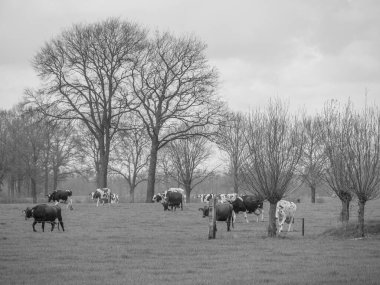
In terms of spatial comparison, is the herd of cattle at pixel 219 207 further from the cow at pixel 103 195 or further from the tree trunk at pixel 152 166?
the tree trunk at pixel 152 166

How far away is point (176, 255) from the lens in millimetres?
19125

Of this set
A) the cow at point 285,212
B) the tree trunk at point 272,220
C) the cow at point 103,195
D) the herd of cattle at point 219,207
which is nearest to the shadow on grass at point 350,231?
the tree trunk at point 272,220

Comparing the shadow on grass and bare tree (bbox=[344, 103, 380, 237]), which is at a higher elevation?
bare tree (bbox=[344, 103, 380, 237])

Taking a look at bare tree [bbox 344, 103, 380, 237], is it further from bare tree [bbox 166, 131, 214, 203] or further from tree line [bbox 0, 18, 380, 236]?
bare tree [bbox 166, 131, 214, 203]

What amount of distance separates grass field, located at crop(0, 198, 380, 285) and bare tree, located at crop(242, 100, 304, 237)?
7.28 ft

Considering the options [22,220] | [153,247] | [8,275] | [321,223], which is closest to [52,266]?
[8,275]

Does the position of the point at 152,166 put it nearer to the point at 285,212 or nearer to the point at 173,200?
the point at 173,200

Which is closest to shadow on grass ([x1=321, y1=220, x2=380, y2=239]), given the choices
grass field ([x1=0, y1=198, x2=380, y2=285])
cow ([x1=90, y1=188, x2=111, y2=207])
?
grass field ([x1=0, y1=198, x2=380, y2=285])

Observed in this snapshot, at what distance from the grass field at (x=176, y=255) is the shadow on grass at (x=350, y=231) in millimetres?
331

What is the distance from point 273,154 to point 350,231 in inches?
196

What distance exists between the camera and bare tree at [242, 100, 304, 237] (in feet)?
80.3

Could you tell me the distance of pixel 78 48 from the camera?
45.5 m

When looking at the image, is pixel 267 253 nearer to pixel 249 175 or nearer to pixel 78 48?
pixel 249 175

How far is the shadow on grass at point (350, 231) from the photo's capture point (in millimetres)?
24986
